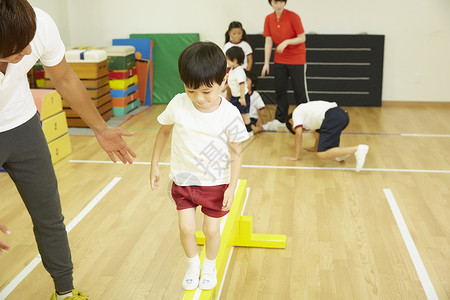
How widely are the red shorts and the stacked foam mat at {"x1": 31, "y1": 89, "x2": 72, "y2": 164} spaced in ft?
8.45

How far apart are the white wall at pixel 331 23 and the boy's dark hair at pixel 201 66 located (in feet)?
16.1

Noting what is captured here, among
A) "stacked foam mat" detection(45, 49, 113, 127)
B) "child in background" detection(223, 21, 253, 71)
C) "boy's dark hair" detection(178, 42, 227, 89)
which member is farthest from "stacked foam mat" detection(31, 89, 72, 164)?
"boy's dark hair" detection(178, 42, 227, 89)

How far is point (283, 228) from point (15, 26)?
218 cm

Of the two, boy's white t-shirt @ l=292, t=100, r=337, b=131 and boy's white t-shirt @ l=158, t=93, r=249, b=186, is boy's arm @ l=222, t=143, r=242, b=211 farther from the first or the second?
boy's white t-shirt @ l=292, t=100, r=337, b=131

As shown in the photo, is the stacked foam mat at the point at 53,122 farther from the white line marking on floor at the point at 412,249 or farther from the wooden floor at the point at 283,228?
the white line marking on floor at the point at 412,249

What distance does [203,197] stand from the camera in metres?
2.06

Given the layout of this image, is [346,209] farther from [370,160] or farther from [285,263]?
[370,160]

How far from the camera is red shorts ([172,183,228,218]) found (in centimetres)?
205

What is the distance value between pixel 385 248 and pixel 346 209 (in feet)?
1.89

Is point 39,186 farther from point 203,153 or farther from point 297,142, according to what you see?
point 297,142

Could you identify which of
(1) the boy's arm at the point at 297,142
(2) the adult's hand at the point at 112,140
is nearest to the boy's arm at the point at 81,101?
(2) the adult's hand at the point at 112,140

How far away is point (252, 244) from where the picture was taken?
300cm

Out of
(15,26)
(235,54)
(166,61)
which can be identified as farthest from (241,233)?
(166,61)

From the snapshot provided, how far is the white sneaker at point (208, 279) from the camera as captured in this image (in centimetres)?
214
